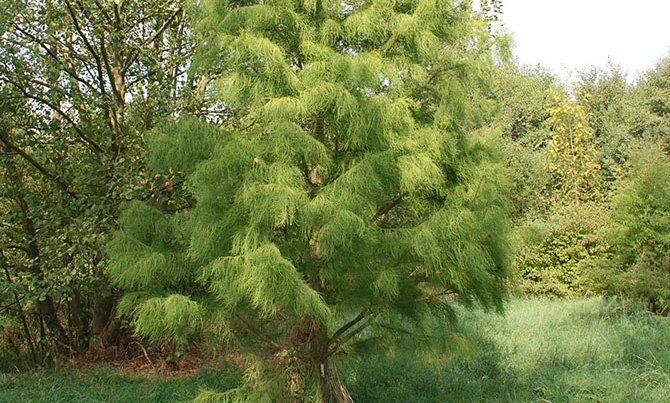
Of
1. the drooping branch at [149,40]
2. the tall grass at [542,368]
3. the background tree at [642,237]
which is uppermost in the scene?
the drooping branch at [149,40]

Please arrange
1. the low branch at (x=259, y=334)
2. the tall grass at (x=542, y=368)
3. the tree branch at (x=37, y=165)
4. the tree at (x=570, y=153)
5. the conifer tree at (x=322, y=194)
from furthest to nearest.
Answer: the tree at (x=570, y=153) → the tree branch at (x=37, y=165) → the tall grass at (x=542, y=368) → the low branch at (x=259, y=334) → the conifer tree at (x=322, y=194)

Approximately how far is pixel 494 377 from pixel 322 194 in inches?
127

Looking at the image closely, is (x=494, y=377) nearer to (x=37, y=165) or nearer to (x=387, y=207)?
(x=387, y=207)

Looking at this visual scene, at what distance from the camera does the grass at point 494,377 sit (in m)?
4.76

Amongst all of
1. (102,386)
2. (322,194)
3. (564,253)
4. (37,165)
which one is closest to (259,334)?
(322,194)

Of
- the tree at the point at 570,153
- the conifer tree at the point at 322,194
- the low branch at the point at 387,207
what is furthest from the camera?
the tree at the point at 570,153

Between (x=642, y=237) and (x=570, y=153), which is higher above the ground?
(x=570, y=153)

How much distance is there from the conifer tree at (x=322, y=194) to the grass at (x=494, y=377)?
972 millimetres

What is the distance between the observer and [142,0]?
531cm

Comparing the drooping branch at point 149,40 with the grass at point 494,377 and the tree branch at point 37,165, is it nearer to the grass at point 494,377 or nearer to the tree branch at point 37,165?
the tree branch at point 37,165

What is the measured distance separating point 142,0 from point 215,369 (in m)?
3.89

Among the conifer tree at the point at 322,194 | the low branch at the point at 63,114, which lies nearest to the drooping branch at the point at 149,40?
the low branch at the point at 63,114

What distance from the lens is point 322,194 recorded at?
129 inches

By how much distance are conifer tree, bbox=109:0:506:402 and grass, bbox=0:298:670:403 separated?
97 centimetres
